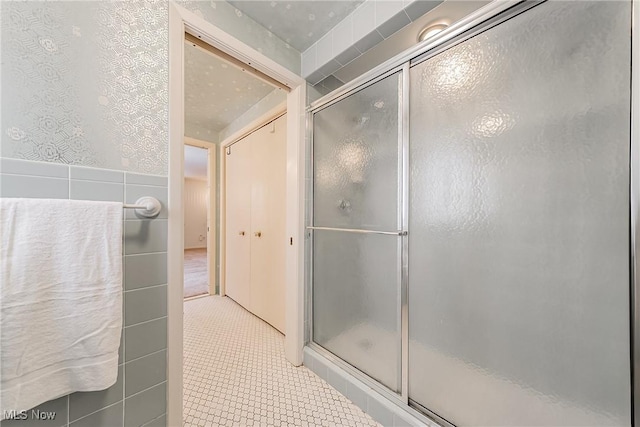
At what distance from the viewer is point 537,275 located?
0.78 m

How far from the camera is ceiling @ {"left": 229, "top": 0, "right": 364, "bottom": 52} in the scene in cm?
122

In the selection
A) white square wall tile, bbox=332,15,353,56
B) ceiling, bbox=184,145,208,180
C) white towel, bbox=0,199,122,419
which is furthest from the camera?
ceiling, bbox=184,145,208,180

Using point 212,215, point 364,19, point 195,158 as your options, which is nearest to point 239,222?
point 212,215

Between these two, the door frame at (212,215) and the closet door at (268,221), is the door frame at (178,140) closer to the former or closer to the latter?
the closet door at (268,221)

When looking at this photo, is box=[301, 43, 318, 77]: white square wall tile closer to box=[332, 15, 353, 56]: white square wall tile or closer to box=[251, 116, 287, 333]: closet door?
box=[332, 15, 353, 56]: white square wall tile

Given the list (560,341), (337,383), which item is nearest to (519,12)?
(560,341)

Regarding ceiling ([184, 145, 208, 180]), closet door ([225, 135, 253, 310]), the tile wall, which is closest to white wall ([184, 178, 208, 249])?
ceiling ([184, 145, 208, 180])

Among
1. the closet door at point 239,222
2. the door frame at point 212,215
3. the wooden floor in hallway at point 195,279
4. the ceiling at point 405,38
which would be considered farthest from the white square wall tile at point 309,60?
the wooden floor in hallway at point 195,279

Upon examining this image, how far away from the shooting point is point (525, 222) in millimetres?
806

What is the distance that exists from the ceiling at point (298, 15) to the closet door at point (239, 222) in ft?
3.93

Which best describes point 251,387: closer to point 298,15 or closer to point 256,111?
point 298,15

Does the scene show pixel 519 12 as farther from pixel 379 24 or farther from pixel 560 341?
pixel 560 341

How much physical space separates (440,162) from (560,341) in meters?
0.75

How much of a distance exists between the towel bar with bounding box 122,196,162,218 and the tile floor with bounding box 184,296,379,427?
1.05 m
